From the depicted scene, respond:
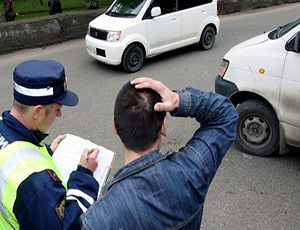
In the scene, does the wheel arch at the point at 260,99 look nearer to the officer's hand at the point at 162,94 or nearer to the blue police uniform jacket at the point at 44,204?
the officer's hand at the point at 162,94

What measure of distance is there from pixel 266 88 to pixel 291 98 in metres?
0.33

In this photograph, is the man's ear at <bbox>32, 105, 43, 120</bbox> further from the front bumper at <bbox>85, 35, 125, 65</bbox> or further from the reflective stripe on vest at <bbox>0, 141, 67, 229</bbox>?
the front bumper at <bbox>85, 35, 125, 65</bbox>

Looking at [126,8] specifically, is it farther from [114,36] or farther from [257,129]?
[257,129]

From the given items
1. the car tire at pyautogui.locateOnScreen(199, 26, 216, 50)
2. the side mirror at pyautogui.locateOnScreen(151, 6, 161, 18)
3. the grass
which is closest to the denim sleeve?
the side mirror at pyautogui.locateOnScreen(151, 6, 161, 18)

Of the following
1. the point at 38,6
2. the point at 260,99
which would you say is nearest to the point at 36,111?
the point at 260,99

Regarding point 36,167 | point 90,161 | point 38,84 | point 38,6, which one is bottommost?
point 38,6

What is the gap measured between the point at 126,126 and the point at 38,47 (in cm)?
904

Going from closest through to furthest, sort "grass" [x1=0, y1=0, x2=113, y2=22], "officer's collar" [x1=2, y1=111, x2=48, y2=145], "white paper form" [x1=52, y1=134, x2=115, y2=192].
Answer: "officer's collar" [x1=2, y1=111, x2=48, y2=145], "white paper form" [x1=52, y1=134, x2=115, y2=192], "grass" [x1=0, y1=0, x2=113, y2=22]

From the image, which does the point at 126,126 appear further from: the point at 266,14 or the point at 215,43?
the point at 266,14

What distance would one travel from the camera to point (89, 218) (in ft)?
4.11

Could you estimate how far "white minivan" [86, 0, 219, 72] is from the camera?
732 centimetres

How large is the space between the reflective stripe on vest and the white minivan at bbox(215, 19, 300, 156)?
2998 mm

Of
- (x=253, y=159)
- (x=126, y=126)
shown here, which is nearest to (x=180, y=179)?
(x=126, y=126)

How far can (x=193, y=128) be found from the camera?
5.21m
